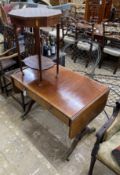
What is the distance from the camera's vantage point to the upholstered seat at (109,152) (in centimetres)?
113

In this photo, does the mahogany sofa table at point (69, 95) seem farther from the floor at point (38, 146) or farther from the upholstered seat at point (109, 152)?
the upholstered seat at point (109, 152)

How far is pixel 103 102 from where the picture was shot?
1629 mm

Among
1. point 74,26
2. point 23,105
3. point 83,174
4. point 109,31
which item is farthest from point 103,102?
point 74,26

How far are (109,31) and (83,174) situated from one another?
99.3 inches

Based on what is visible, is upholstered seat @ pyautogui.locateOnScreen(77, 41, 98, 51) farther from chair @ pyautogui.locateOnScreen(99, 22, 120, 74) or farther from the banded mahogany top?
the banded mahogany top

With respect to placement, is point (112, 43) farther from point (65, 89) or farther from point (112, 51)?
point (65, 89)

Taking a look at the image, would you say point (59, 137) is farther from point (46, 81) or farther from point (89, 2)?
point (89, 2)

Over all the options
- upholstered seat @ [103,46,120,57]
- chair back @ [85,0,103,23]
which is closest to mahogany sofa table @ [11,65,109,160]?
upholstered seat @ [103,46,120,57]

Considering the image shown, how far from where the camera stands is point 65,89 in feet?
5.23

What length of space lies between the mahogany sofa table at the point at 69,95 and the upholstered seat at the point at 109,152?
26cm

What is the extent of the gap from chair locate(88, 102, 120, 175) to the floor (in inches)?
15.9

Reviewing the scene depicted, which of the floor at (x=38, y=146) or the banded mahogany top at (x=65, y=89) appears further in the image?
the floor at (x=38, y=146)

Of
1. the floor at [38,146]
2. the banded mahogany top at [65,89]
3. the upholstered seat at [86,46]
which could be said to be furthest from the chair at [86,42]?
the banded mahogany top at [65,89]

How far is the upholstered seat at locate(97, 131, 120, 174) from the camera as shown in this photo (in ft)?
3.72
